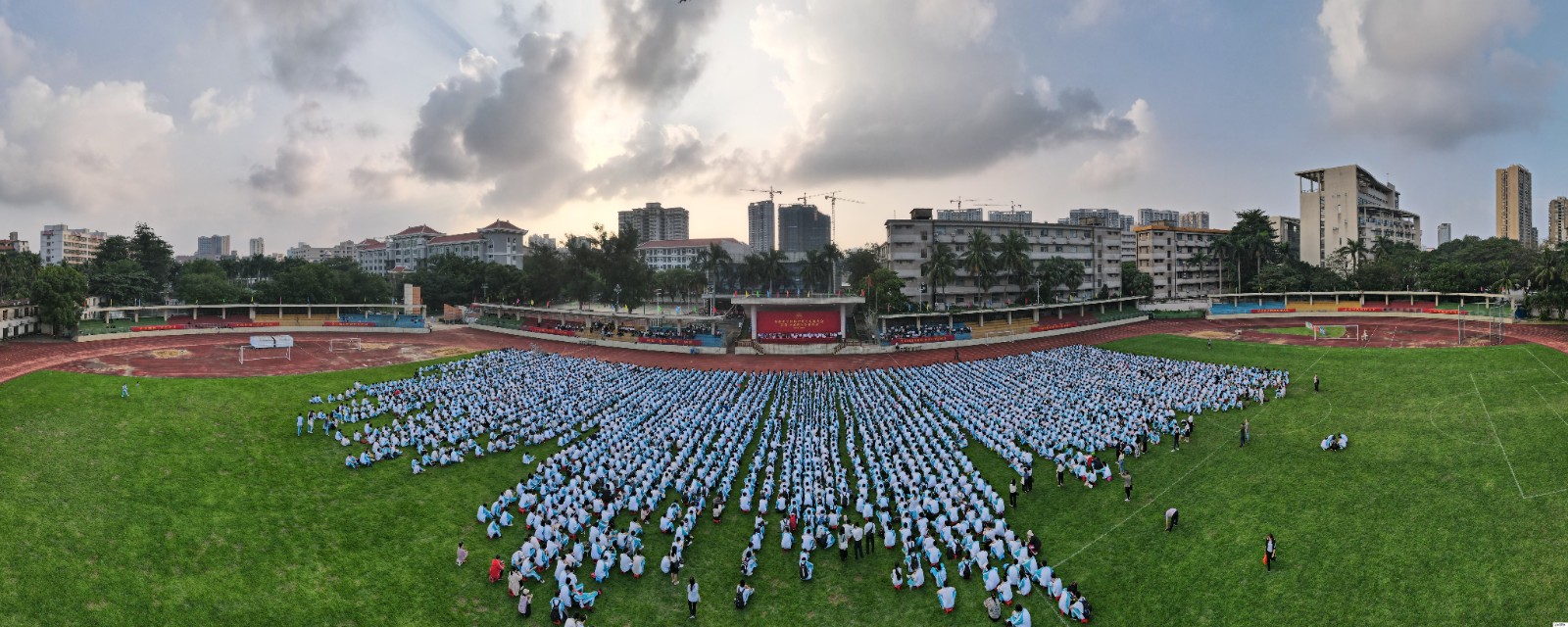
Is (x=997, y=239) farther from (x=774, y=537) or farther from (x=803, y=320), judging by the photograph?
(x=774, y=537)

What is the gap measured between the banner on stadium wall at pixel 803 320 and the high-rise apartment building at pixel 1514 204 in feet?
568

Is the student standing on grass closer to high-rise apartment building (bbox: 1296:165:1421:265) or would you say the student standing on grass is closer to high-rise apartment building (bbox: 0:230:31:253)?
high-rise apartment building (bbox: 1296:165:1421:265)

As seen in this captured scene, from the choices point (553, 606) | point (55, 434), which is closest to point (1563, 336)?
point (553, 606)

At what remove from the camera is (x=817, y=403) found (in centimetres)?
3475

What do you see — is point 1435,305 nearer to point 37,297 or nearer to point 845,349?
point 845,349

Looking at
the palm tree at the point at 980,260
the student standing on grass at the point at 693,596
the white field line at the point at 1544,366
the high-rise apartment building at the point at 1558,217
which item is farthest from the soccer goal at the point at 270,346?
the high-rise apartment building at the point at 1558,217

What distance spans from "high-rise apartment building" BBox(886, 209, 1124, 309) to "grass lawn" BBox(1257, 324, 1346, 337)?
1875 cm

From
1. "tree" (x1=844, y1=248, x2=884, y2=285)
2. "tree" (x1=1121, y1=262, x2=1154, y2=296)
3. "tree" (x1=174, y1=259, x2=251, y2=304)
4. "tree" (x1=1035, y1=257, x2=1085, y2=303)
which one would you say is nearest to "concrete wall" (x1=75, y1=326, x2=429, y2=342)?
"tree" (x1=174, y1=259, x2=251, y2=304)

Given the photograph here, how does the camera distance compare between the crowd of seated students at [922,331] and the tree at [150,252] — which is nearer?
the crowd of seated students at [922,331]

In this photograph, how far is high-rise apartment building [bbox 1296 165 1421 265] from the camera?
3632 inches

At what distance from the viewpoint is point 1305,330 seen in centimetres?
5619

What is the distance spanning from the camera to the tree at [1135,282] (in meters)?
79.8

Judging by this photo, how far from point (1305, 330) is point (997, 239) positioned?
30.7m

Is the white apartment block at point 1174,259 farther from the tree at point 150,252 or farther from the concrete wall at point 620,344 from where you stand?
the tree at point 150,252
